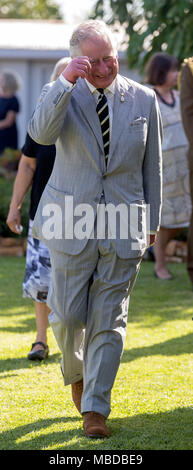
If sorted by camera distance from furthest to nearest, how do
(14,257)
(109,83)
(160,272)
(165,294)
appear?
(14,257) → (160,272) → (165,294) → (109,83)

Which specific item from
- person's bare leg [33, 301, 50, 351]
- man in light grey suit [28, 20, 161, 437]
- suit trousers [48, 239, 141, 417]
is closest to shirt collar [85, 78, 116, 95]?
man in light grey suit [28, 20, 161, 437]

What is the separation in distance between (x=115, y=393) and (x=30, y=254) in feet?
4.47

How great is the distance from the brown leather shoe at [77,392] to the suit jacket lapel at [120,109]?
1.21 metres

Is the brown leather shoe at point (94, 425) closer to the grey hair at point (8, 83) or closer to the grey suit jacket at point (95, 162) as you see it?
the grey suit jacket at point (95, 162)

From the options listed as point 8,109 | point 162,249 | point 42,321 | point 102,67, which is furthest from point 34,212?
point 8,109

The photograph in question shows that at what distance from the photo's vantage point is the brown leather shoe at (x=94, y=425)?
12.9ft

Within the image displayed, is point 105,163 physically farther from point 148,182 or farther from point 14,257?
point 14,257

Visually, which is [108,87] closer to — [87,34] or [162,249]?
[87,34]

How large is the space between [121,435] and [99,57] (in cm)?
182

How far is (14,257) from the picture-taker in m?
10.3

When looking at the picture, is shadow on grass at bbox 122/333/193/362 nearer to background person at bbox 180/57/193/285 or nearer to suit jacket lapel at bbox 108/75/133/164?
background person at bbox 180/57/193/285

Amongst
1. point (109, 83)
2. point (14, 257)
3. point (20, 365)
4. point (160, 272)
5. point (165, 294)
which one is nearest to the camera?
point (109, 83)

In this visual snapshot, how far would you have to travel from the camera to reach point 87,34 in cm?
374
